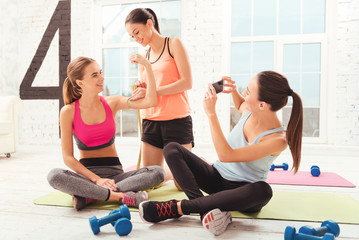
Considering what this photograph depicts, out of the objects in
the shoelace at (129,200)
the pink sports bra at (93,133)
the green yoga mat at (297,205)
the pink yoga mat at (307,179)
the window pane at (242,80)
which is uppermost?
the window pane at (242,80)

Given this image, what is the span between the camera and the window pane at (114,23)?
5051 millimetres

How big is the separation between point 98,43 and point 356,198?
13.8 feet

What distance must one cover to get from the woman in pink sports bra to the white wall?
277 centimetres

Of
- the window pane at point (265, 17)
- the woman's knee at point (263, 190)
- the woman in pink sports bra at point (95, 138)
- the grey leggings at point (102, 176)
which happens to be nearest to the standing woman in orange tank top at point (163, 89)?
the woman in pink sports bra at point (95, 138)

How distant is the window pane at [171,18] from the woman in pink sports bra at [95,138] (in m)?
3.03

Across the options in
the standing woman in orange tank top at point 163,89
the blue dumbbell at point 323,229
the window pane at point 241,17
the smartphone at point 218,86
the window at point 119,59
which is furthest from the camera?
the window at point 119,59

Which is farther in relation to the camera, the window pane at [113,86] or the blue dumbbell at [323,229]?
the window pane at [113,86]

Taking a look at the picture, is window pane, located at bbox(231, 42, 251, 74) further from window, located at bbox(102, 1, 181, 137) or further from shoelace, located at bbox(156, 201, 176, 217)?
shoelace, located at bbox(156, 201, 176, 217)

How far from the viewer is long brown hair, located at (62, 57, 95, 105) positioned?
1.87 m

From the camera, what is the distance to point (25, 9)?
5.31 meters

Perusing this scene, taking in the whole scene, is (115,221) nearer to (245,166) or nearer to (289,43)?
(245,166)

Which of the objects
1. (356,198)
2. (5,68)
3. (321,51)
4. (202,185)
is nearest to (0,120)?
(5,68)

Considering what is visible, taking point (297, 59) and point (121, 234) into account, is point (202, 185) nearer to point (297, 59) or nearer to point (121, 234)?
point (121, 234)

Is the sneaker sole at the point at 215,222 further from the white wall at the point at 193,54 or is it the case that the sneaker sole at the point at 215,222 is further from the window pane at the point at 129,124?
the window pane at the point at 129,124
